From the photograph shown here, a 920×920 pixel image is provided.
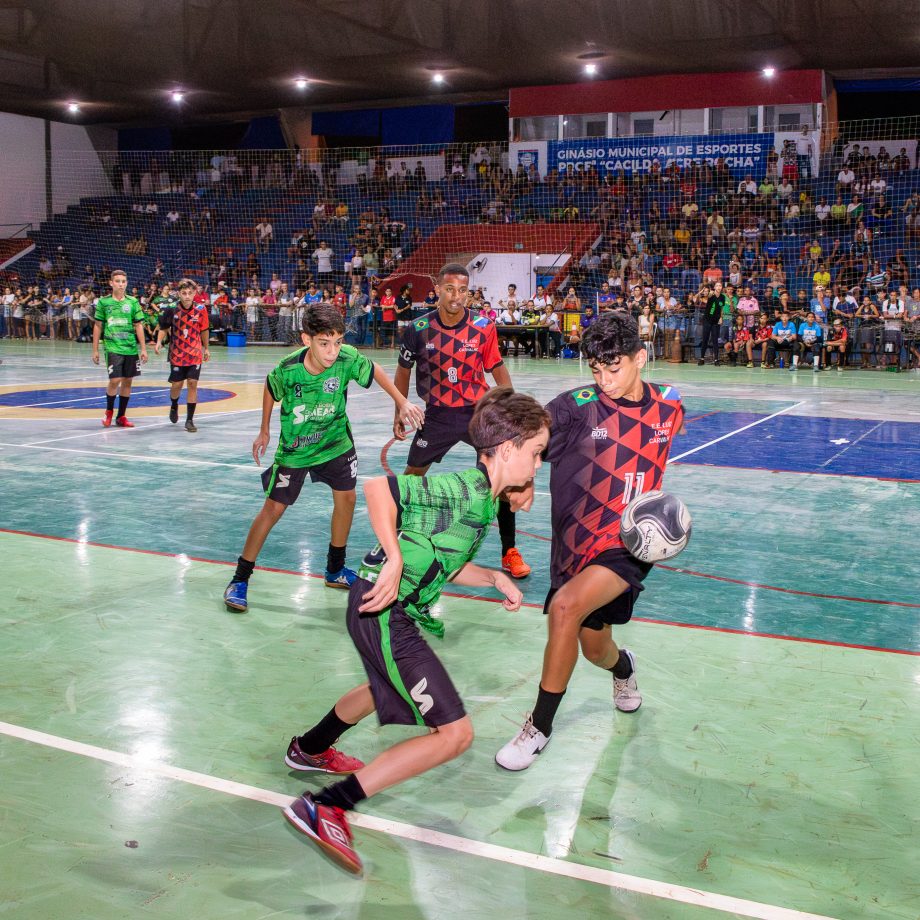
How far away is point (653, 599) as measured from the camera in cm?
641

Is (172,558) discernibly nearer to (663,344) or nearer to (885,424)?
(885,424)

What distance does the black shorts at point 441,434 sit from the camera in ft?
23.8

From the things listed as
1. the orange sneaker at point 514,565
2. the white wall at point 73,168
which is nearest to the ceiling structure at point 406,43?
the white wall at point 73,168

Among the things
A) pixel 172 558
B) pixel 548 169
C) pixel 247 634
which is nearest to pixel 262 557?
pixel 172 558

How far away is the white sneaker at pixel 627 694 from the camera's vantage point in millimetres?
4633

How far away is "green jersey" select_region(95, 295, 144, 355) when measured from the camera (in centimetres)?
1328

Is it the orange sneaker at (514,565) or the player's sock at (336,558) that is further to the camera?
the orange sneaker at (514,565)

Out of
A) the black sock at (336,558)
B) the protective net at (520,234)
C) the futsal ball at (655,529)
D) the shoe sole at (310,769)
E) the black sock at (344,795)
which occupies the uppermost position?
the protective net at (520,234)

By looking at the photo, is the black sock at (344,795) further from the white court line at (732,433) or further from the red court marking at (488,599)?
the white court line at (732,433)

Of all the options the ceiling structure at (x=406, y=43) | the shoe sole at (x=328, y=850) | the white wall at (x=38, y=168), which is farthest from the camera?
the white wall at (x=38, y=168)

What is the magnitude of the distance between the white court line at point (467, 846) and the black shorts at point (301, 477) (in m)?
2.24

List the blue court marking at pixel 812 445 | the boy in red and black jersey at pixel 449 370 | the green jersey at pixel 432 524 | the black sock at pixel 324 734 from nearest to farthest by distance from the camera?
the green jersey at pixel 432 524
the black sock at pixel 324 734
the boy in red and black jersey at pixel 449 370
the blue court marking at pixel 812 445

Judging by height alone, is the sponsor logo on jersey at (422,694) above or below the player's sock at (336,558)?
above

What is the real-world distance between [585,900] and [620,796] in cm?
74
